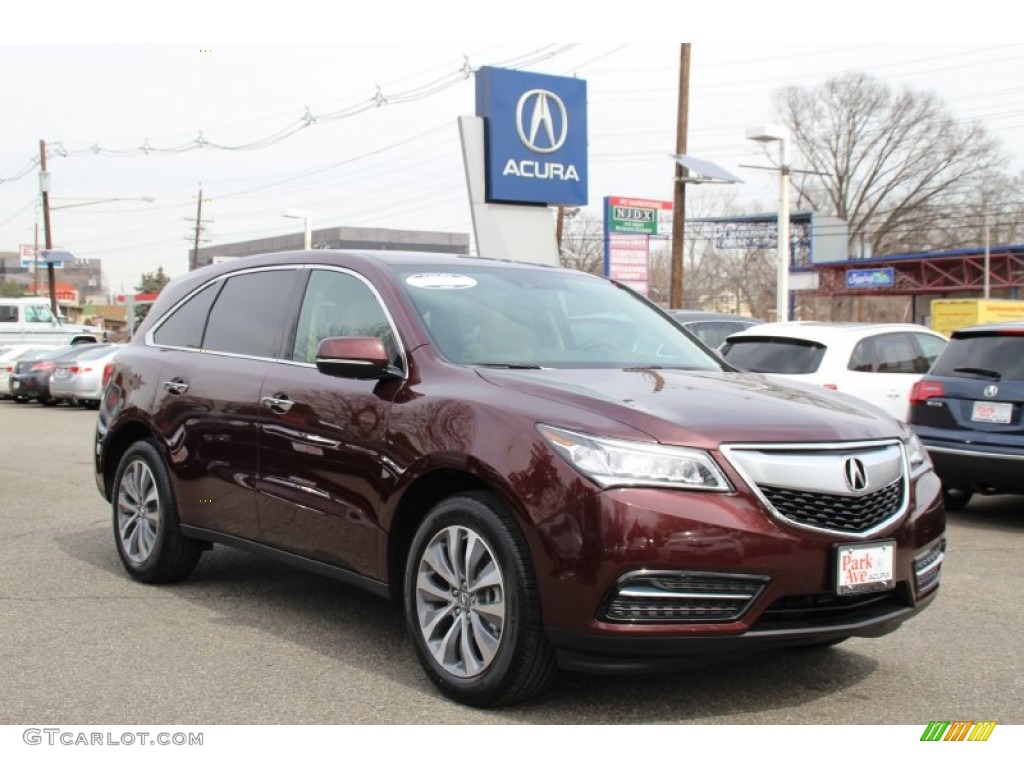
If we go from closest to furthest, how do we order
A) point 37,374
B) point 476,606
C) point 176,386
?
point 476,606 < point 176,386 < point 37,374

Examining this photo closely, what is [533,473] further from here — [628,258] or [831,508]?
[628,258]

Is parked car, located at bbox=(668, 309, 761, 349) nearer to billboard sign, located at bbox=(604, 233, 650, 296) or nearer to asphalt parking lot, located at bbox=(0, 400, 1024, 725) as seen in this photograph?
asphalt parking lot, located at bbox=(0, 400, 1024, 725)

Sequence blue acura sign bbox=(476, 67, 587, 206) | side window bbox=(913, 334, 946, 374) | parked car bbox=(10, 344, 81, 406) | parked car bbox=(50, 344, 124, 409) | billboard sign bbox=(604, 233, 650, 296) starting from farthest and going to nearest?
billboard sign bbox=(604, 233, 650, 296)
parked car bbox=(10, 344, 81, 406)
parked car bbox=(50, 344, 124, 409)
blue acura sign bbox=(476, 67, 587, 206)
side window bbox=(913, 334, 946, 374)

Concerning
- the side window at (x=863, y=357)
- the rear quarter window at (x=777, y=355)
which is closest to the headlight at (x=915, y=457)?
the rear quarter window at (x=777, y=355)

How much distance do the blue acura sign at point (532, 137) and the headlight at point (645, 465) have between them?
1623 centimetres

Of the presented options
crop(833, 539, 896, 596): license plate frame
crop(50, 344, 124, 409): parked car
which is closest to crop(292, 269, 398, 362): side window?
crop(833, 539, 896, 596): license plate frame

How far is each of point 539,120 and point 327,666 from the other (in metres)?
16.7

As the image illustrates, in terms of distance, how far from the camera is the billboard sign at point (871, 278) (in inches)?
2442

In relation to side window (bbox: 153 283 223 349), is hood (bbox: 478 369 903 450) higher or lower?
lower

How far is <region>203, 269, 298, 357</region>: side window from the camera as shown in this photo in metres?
5.66

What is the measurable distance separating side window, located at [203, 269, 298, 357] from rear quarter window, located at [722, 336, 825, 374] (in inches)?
217

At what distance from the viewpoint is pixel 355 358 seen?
460cm

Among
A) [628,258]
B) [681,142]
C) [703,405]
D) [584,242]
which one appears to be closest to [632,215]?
[628,258]

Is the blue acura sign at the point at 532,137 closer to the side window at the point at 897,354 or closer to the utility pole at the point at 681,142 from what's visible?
the utility pole at the point at 681,142
